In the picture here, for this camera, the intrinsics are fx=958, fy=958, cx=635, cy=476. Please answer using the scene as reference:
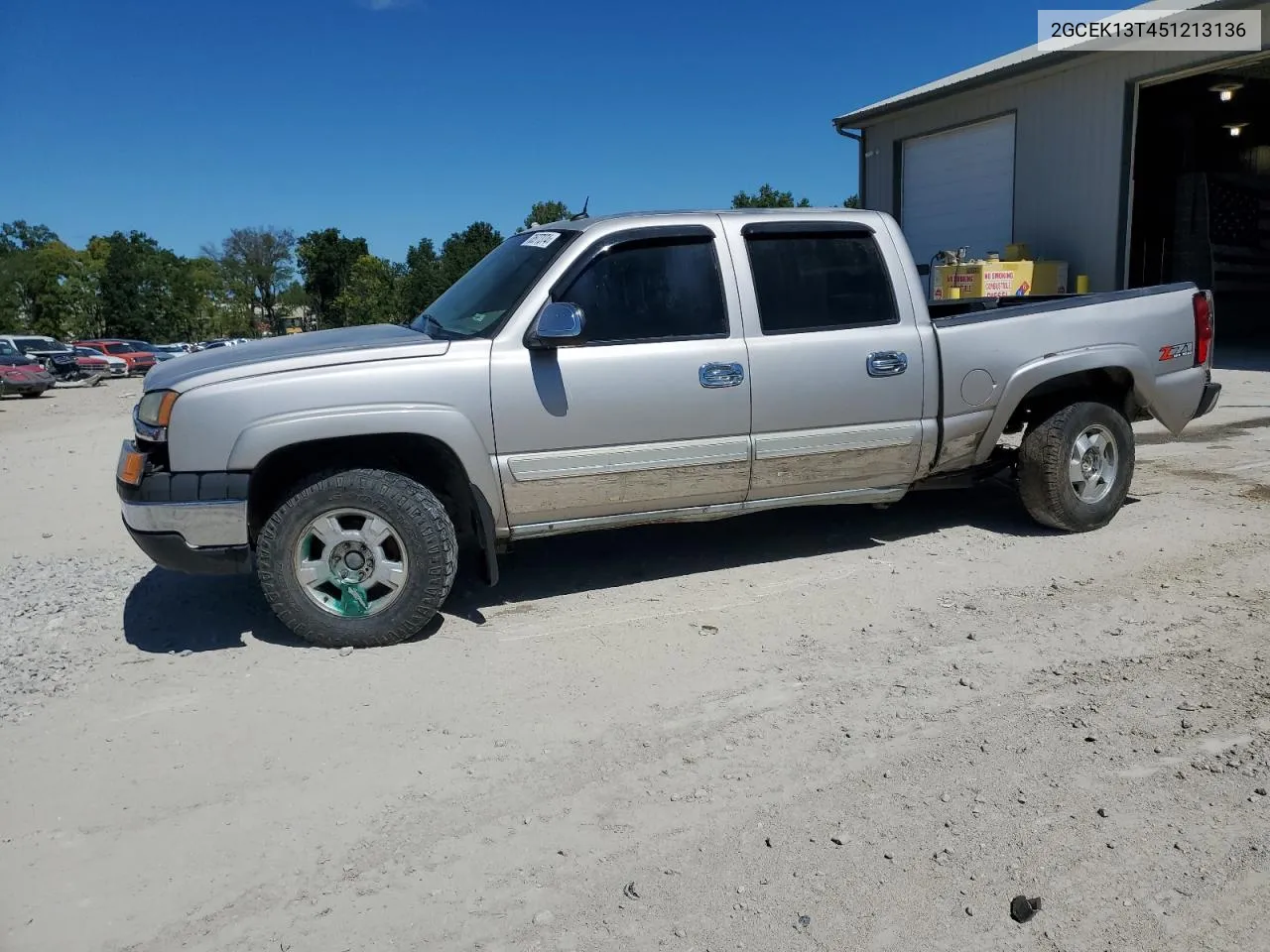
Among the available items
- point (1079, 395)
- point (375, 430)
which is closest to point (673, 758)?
point (375, 430)

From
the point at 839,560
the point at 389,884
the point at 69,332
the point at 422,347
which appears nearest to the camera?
the point at 389,884

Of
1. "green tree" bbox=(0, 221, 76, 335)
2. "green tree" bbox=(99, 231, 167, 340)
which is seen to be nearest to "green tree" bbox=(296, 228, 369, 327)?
"green tree" bbox=(99, 231, 167, 340)

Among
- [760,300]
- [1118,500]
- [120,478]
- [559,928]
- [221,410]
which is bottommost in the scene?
[559,928]

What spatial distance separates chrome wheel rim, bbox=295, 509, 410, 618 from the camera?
4.31 metres

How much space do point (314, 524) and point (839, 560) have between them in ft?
9.49

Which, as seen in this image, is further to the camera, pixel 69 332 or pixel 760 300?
pixel 69 332

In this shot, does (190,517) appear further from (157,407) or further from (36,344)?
(36,344)

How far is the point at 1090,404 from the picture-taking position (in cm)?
576

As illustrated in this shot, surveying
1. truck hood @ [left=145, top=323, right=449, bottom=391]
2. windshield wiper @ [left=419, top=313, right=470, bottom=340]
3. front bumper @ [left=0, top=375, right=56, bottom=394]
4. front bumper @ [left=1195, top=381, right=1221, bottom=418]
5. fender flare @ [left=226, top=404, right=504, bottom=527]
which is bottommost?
front bumper @ [left=0, top=375, right=56, bottom=394]

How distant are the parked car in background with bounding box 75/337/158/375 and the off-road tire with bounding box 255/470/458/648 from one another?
1454 inches

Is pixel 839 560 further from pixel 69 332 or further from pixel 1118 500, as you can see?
pixel 69 332

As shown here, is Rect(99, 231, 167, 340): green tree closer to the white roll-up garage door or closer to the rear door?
the white roll-up garage door

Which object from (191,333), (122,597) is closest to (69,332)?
(191,333)

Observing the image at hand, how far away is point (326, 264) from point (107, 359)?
2375 cm
